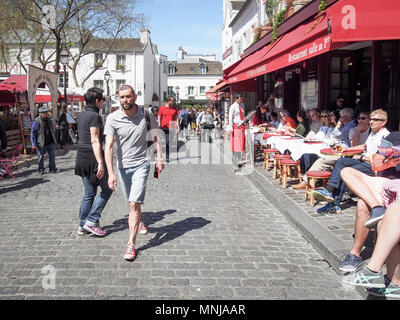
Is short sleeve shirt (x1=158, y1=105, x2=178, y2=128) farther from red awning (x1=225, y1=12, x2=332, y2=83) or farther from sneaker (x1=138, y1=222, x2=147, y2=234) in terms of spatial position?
sneaker (x1=138, y1=222, x2=147, y2=234)

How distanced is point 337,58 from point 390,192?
27.4ft

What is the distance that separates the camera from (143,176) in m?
4.64

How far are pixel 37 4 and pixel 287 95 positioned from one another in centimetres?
1417

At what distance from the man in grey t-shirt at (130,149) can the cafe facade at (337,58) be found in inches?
114

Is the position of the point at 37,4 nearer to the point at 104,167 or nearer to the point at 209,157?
the point at 209,157

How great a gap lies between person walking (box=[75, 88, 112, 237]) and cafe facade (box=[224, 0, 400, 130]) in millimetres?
3326

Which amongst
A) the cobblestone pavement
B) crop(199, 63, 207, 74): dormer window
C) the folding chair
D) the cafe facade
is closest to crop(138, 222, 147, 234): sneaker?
the cobblestone pavement

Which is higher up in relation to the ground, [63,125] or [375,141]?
[63,125]

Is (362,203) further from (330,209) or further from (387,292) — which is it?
(330,209)

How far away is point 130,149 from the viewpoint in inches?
184

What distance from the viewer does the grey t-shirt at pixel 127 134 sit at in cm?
463

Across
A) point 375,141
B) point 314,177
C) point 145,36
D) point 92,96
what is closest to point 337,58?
point 314,177

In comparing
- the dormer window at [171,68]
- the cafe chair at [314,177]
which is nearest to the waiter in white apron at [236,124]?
the cafe chair at [314,177]

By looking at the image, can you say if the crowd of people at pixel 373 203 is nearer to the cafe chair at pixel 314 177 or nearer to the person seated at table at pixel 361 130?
the person seated at table at pixel 361 130
